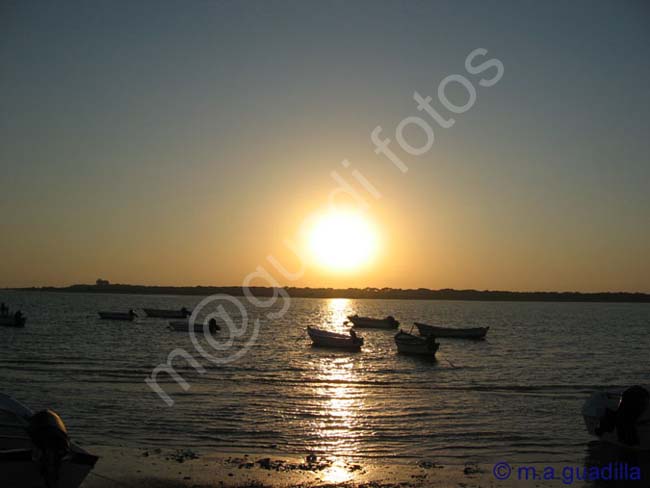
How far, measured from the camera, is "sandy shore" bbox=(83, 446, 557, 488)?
14195 millimetres

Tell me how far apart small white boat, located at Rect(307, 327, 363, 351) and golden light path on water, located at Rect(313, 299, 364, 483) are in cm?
1295

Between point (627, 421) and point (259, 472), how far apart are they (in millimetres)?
10357

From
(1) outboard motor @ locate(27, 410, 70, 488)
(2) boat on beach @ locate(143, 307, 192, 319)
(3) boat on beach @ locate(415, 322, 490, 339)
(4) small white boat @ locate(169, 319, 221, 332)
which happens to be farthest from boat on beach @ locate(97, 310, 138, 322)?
(1) outboard motor @ locate(27, 410, 70, 488)

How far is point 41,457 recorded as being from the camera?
11992 mm

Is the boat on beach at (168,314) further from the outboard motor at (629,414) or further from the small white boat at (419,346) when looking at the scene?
the outboard motor at (629,414)

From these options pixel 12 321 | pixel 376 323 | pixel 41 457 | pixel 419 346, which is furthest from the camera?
pixel 376 323

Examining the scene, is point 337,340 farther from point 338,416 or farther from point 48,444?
point 48,444

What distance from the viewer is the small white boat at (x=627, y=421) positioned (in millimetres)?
16703

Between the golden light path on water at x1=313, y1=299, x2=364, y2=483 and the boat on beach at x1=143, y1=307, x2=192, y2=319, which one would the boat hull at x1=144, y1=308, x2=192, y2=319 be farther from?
the golden light path on water at x1=313, y1=299, x2=364, y2=483

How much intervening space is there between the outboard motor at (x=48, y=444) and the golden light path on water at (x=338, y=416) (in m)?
6.12

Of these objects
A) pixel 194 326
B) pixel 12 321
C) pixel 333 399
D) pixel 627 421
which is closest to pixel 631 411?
pixel 627 421

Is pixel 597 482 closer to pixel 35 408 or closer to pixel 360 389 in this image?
pixel 360 389

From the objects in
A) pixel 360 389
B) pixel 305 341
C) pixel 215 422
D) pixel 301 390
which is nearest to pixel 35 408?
pixel 215 422

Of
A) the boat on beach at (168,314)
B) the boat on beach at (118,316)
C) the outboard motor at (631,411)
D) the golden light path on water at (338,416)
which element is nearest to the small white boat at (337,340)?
the golden light path on water at (338,416)
